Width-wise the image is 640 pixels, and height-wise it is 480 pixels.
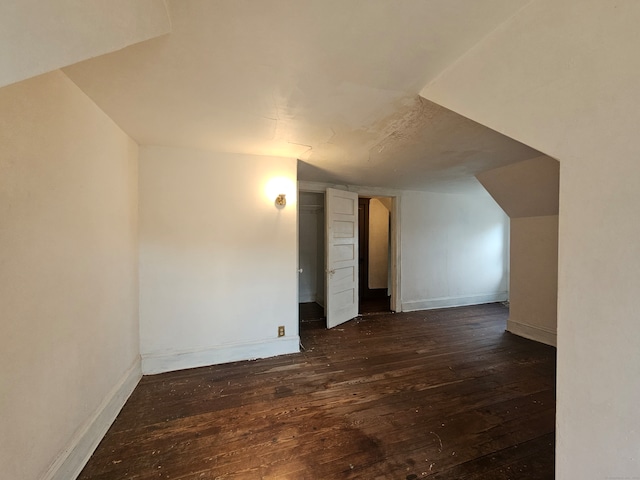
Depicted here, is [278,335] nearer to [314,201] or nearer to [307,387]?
[307,387]

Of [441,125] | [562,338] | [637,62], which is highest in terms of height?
[441,125]

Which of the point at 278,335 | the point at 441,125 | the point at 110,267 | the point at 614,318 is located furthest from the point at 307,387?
the point at 441,125

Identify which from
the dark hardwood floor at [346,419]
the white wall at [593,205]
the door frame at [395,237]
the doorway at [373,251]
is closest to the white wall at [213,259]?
the dark hardwood floor at [346,419]

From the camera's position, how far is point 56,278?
1257mm

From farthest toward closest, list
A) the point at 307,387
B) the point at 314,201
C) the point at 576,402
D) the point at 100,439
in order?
the point at 314,201 → the point at 307,387 → the point at 100,439 → the point at 576,402

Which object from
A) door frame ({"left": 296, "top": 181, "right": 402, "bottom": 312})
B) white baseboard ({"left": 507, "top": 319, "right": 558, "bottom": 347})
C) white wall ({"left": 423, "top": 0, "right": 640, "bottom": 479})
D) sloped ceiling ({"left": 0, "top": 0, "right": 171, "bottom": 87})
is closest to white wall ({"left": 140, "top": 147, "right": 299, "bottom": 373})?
sloped ceiling ({"left": 0, "top": 0, "right": 171, "bottom": 87})

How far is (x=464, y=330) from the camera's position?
143 inches

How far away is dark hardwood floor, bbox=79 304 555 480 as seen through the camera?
1.44 m

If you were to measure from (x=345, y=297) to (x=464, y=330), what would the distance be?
5.73ft

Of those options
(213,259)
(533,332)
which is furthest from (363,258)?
(213,259)

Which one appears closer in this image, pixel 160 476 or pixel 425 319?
pixel 160 476

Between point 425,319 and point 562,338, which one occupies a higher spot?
point 562,338

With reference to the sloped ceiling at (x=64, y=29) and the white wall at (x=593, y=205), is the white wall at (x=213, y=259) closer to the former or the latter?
the sloped ceiling at (x=64, y=29)

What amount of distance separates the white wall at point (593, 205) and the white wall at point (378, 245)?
189 inches
